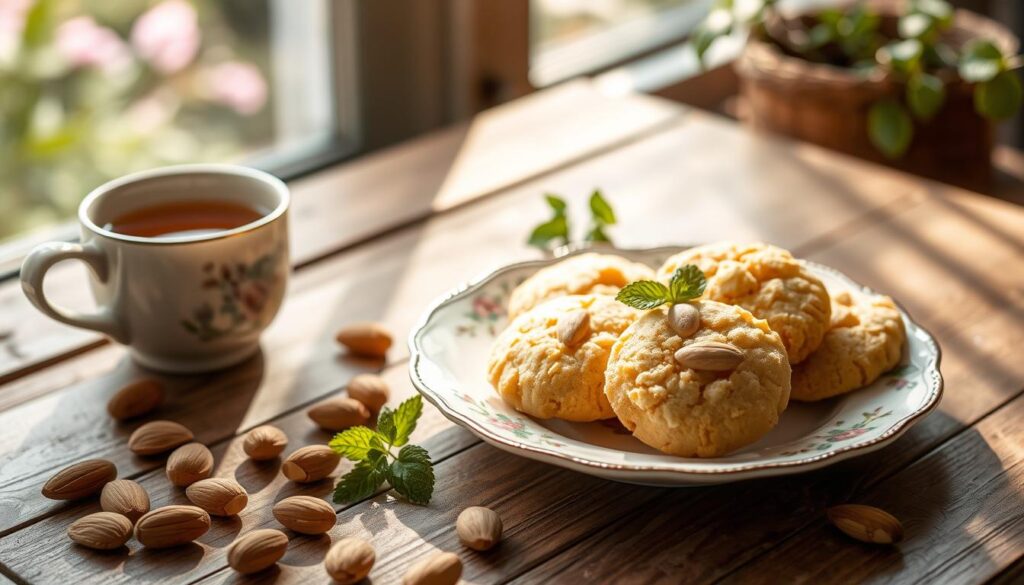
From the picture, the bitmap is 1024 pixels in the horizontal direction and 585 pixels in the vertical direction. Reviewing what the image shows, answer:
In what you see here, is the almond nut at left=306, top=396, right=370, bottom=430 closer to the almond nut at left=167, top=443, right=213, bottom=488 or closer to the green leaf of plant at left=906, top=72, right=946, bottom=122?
the almond nut at left=167, top=443, right=213, bottom=488

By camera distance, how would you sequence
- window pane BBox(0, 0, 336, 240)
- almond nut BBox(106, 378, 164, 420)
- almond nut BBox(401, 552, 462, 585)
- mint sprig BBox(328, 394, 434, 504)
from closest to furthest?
almond nut BBox(401, 552, 462, 585) < mint sprig BBox(328, 394, 434, 504) < almond nut BBox(106, 378, 164, 420) < window pane BBox(0, 0, 336, 240)

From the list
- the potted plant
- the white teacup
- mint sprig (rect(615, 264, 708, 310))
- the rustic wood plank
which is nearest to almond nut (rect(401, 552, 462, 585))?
mint sprig (rect(615, 264, 708, 310))

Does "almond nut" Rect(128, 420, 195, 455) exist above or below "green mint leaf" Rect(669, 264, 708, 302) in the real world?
below

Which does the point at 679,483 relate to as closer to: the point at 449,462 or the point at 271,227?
the point at 449,462

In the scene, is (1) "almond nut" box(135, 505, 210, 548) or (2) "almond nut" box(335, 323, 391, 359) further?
(2) "almond nut" box(335, 323, 391, 359)

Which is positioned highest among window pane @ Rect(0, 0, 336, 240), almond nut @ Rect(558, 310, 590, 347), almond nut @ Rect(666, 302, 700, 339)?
almond nut @ Rect(666, 302, 700, 339)

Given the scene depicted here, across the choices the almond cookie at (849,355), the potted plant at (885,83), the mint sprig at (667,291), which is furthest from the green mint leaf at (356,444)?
the potted plant at (885,83)

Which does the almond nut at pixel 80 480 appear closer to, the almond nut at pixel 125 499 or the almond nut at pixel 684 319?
the almond nut at pixel 125 499

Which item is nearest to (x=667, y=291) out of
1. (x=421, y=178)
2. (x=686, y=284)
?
(x=686, y=284)

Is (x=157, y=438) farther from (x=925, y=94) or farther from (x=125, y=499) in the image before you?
(x=925, y=94)
